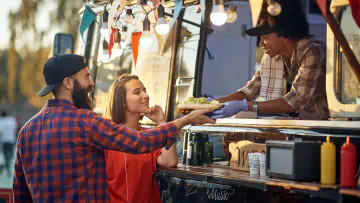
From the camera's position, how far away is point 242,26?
26.0 ft

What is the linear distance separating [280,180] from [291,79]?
2.01m

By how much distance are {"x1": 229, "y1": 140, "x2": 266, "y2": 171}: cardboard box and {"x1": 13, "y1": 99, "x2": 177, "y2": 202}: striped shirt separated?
2.98 feet

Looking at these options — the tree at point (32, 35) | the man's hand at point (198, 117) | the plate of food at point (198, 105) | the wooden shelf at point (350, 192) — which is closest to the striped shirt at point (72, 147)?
the man's hand at point (198, 117)

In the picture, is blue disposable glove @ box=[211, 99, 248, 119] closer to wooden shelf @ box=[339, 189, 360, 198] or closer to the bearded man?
the bearded man

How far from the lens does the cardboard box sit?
16.0 ft

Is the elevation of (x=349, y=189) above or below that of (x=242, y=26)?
below

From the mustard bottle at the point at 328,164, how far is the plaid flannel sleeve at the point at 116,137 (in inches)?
49.1

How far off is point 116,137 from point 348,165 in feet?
5.71

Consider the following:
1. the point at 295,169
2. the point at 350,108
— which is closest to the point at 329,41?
the point at 350,108

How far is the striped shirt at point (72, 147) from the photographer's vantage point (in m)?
4.20

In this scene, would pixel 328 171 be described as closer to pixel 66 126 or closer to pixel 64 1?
pixel 66 126

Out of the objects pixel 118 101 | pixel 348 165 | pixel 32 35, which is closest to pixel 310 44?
pixel 348 165

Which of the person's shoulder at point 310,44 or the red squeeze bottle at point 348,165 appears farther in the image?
the person's shoulder at point 310,44

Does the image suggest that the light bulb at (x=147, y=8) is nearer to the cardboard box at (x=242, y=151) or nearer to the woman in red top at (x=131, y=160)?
the woman in red top at (x=131, y=160)
